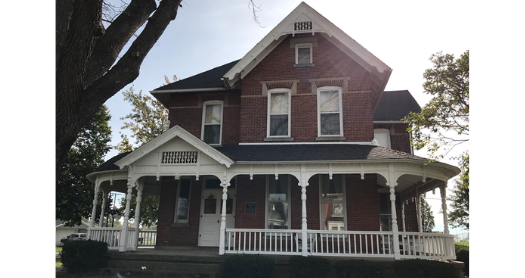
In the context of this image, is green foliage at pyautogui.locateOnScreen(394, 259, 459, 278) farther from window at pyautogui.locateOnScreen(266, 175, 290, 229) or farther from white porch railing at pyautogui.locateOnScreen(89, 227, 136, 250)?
white porch railing at pyautogui.locateOnScreen(89, 227, 136, 250)

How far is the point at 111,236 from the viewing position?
36.7ft

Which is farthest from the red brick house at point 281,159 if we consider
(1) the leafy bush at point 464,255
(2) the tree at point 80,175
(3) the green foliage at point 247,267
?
(2) the tree at point 80,175

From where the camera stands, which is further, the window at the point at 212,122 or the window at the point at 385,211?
the window at the point at 385,211

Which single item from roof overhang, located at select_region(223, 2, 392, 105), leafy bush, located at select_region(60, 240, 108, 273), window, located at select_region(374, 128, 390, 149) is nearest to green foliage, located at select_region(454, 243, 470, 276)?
window, located at select_region(374, 128, 390, 149)

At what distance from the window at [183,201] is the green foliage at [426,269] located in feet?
23.8

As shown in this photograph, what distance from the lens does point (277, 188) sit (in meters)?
11.9

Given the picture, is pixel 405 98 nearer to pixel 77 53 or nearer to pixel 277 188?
pixel 277 188

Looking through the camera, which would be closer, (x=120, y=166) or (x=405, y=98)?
(x=120, y=166)

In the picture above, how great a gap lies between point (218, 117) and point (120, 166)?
13.8 ft

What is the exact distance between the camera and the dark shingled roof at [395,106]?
55.3 ft

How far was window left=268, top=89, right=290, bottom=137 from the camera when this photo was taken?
496 inches

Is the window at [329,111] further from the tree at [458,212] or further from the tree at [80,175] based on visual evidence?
the tree at [80,175]

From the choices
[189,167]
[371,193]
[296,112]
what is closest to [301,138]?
[296,112]

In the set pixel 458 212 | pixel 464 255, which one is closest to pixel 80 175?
pixel 464 255
